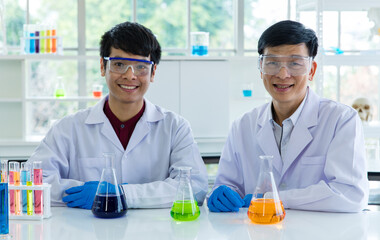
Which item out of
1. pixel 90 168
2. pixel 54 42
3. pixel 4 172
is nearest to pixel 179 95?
pixel 54 42

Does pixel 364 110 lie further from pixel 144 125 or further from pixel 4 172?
pixel 4 172

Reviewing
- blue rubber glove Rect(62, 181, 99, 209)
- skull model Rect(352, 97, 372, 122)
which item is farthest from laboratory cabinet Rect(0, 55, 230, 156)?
blue rubber glove Rect(62, 181, 99, 209)

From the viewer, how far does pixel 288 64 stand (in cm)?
239

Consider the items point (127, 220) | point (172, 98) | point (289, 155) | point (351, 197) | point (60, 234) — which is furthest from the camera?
point (172, 98)

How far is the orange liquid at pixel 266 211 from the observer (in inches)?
73.7

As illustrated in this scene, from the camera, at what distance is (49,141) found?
2.51m

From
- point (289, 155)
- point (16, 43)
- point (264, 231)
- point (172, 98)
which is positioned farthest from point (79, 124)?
point (16, 43)

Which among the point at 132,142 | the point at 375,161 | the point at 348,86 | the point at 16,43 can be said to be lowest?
the point at 375,161

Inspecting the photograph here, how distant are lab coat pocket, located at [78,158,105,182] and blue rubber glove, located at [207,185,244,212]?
674 millimetres

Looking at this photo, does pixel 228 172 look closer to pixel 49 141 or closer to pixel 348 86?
pixel 49 141

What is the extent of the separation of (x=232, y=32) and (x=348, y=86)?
136 cm

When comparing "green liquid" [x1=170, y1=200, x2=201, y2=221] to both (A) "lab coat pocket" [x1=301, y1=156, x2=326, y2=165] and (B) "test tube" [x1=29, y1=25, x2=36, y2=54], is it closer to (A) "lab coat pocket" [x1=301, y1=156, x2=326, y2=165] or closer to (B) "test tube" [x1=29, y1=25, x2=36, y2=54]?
(A) "lab coat pocket" [x1=301, y1=156, x2=326, y2=165]

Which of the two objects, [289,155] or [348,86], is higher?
[348,86]

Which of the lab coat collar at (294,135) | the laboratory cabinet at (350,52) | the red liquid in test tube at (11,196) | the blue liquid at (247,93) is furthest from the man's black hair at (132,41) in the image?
the blue liquid at (247,93)
